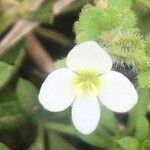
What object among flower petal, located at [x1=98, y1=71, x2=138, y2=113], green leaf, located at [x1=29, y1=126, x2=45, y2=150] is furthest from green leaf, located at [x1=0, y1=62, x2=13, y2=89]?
flower petal, located at [x1=98, y1=71, x2=138, y2=113]

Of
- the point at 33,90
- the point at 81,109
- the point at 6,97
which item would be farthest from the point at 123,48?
the point at 6,97

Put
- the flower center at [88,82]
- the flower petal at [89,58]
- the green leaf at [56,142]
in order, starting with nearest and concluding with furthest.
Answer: the flower petal at [89,58] → the flower center at [88,82] → the green leaf at [56,142]

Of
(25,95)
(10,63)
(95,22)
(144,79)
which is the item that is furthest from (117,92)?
(10,63)

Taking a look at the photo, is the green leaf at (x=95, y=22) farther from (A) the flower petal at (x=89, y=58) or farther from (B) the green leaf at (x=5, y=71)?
(B) the green leaf at (x=5, y=71)

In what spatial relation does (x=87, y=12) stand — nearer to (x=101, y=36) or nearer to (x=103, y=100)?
(x=101, y=36)

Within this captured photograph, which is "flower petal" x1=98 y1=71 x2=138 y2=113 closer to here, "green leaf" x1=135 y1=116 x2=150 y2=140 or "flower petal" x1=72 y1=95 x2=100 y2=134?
"flower petal" x1=72 y1=95 x2=100 y2=134

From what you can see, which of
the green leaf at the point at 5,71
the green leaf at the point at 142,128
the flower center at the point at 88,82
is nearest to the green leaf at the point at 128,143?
the green leaf at the point at 142,128

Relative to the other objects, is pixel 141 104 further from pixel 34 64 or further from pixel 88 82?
pixel 34 64

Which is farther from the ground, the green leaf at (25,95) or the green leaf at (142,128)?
the green leaf at (142,128)
